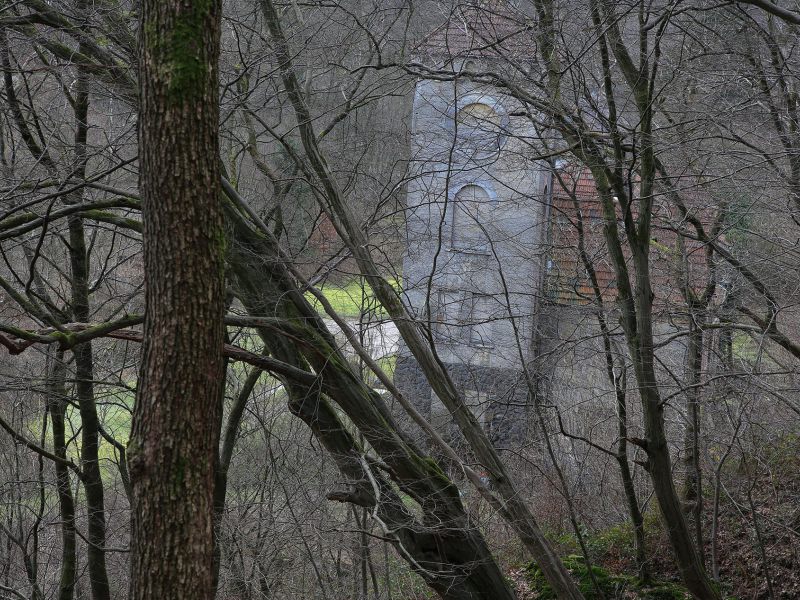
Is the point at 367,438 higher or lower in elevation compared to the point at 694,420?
higher

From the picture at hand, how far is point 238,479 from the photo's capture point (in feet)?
35.8

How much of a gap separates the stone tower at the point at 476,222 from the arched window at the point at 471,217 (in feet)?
0.07

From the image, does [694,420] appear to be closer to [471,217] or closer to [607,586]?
[607,586]

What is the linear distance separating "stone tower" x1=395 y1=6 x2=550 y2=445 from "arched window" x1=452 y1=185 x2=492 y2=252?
2cm

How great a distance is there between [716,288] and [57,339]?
758cm

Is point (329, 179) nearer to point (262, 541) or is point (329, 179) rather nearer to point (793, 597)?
point (262, 541)

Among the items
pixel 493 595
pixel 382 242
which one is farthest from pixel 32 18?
pixel 493 595

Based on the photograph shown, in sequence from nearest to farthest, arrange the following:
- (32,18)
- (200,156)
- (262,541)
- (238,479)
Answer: (200,156), (32,18), (262,541), (238,479)

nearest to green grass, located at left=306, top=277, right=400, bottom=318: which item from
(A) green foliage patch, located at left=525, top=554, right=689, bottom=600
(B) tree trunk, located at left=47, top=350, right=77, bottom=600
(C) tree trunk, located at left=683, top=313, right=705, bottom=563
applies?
(B) tree trunk, located at left=47, top=350, right=77, bottom=600

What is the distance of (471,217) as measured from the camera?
8.59 metres

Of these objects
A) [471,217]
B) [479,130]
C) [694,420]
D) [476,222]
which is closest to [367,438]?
[476,222]

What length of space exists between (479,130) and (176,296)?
16.6ft

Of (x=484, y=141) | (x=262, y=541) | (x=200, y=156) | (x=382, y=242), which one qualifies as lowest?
(x=262, y=541)

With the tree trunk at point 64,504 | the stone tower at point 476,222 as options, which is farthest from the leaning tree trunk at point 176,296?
the tree trunk at point 64,504
